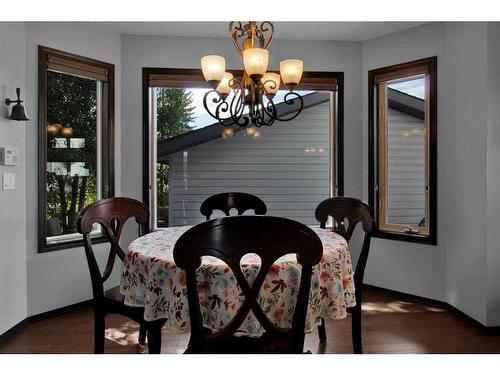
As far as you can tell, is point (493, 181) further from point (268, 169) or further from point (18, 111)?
point (18, 111)

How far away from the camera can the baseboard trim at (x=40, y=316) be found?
8.60 feet

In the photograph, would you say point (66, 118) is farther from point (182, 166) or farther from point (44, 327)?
point (44, 327)

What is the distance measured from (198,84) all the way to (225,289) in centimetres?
260

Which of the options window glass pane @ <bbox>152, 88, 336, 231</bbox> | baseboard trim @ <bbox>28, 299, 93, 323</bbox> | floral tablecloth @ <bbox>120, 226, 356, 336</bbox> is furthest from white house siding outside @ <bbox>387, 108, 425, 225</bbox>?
baseboard trim @ <bbox>28, 299, 93, 323</bbox>

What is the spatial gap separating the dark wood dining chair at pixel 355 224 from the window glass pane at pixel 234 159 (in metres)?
1.43

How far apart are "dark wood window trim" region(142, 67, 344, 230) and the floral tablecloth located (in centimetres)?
191

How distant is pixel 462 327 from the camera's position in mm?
2793

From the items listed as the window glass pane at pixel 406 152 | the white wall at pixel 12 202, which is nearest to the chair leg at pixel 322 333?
the window glass pane at pixel 406 152

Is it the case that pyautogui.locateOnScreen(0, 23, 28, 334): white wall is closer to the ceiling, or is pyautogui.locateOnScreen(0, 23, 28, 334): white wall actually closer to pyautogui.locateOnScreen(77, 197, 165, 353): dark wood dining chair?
the ceiling

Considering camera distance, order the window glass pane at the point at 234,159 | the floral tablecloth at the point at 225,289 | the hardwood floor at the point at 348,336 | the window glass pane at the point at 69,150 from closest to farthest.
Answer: the floral tablecloth at the point at 225,289 < the hardwood floor at the point at 348,336 < the window glass pane at the point at 69,150 < the window glass pane at the point at 234,159

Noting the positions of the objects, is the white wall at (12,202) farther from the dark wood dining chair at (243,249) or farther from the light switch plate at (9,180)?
the dark wood dining chair at (243,249)

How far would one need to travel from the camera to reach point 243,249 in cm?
125
